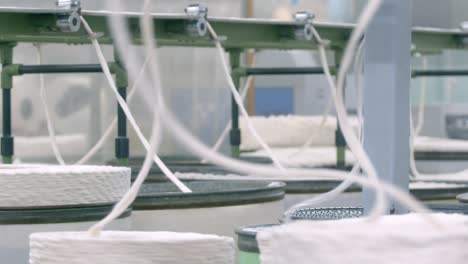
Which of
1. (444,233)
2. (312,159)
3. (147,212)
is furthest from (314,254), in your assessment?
(312,159)

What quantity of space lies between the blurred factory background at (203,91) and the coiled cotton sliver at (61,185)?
261 centimetres

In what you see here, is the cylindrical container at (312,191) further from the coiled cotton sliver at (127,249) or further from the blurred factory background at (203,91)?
the coiled cotton sliver at (127,249)

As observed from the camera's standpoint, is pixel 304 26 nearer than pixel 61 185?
No

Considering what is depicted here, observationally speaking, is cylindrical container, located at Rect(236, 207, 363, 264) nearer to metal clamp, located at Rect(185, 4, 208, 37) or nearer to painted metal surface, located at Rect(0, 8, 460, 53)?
painted metal surface, located at Rect(0, 8, 460, 53)

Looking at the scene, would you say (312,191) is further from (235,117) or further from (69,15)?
(69,15)

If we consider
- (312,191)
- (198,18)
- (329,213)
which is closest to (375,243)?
(329,213)

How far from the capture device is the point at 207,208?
9.02 feet

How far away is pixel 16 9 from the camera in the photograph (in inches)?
114

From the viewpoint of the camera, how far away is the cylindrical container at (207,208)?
2.68 meters

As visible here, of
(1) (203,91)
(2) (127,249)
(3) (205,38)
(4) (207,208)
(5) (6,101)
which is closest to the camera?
(2) (127,249)

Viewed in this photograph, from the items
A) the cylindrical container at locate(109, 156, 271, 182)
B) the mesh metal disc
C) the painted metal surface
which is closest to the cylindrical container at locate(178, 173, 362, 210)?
the cylindrical container at locate(109, 156, 271, 182)

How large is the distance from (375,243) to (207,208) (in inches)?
67.7

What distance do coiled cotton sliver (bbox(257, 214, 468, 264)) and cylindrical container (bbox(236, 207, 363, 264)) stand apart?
1.88 ft

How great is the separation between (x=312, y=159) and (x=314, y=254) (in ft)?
10.6
